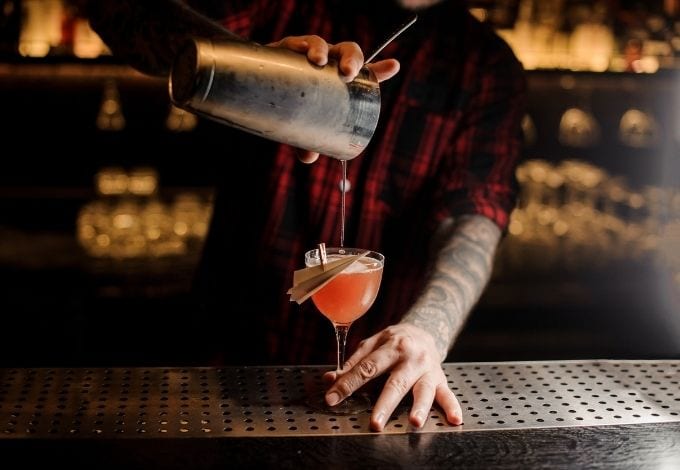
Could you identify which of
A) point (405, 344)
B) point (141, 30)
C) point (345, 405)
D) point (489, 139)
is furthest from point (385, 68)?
point (489, 139)

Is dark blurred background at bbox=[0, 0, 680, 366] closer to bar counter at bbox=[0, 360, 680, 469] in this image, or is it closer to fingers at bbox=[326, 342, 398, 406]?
bar counter at bbox=[0, 360, 680, 469]

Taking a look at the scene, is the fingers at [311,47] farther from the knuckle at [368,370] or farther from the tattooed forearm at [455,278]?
the tattooed forearm at [455,278]

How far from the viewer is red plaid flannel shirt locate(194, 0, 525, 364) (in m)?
2.47

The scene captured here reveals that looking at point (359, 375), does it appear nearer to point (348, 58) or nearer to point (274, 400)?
point (274, 400)

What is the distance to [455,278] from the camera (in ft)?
7.20

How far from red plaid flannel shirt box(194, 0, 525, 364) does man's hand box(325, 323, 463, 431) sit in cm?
66

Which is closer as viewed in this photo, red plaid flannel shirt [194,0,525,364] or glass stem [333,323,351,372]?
glass stem [333,323,351,372]

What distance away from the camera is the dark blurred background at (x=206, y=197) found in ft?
12.7

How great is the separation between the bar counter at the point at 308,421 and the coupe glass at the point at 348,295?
0.04 metres

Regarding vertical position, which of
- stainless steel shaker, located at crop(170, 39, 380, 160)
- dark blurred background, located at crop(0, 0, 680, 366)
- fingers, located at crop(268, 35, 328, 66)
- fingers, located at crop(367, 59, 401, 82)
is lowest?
dark blurred background, located at crop(0, 0, 680, 366)

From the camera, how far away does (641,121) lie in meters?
4.66

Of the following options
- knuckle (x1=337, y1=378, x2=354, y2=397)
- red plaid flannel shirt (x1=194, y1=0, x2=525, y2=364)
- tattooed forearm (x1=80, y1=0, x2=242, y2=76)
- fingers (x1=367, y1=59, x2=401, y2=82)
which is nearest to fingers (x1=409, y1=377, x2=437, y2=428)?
knuckle (x1=337, y1=378, x2=354, y2=397)

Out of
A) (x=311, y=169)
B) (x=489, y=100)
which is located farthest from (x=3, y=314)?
(x=489, y=100)

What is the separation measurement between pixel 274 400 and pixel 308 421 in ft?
0.40
